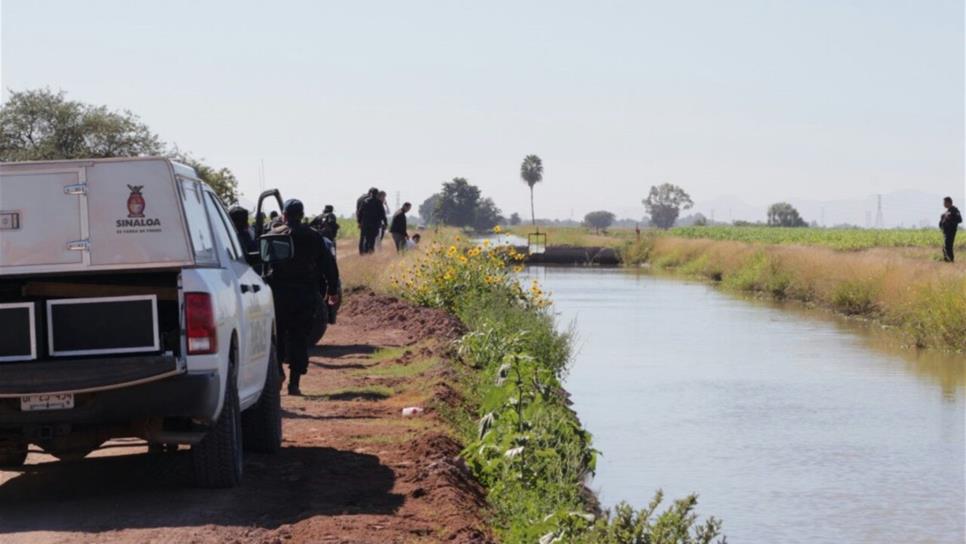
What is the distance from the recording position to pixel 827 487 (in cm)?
1538

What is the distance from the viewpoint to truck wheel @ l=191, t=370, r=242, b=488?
988cm

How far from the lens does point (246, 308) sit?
10.9 meters

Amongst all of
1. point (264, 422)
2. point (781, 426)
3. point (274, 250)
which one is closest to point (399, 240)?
point (781, 426)

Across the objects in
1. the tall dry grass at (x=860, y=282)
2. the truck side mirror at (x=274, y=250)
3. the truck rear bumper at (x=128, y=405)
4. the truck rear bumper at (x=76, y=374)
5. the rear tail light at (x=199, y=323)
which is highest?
the truck side mirror at (x=274, y=250)

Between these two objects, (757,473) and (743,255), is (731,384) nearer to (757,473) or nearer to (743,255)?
(757,473)

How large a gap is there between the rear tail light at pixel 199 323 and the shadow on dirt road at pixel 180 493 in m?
0.93

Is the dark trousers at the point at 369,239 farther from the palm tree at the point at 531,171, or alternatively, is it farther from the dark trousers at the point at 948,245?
the palm tree at the point at 531,171

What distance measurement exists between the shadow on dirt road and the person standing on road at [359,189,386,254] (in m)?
21.3

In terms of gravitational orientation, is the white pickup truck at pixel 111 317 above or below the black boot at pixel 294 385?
above

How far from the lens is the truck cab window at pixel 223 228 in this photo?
10.9 meters

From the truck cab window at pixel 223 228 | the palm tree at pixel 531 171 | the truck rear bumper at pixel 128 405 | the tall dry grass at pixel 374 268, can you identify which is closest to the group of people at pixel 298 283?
the truck cab window at pixel 223 228

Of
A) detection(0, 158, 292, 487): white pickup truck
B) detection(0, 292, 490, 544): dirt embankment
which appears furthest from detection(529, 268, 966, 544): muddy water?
detection(0, 158, 292, 487): white pickup truck

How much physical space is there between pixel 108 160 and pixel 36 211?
0.51 m

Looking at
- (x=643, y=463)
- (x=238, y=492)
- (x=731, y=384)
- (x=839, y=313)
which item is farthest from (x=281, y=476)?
(x=839, y=313)
